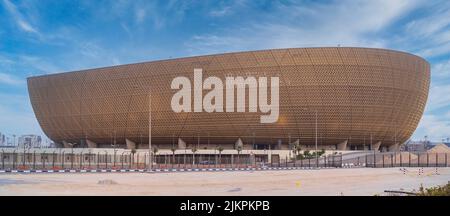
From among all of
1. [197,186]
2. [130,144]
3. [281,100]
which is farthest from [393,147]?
[197,186]

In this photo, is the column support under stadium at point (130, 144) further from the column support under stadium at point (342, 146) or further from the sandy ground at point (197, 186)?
the sandy ground at point (197, 186)

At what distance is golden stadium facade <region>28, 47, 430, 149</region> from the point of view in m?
105

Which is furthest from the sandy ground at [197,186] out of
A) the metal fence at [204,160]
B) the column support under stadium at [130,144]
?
the column support under stadium at [130,144]

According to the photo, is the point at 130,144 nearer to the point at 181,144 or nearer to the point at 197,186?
the point at 181,144

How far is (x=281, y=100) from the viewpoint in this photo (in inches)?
4163

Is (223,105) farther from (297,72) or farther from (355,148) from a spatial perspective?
(355,148)

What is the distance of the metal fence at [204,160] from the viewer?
70062 mm

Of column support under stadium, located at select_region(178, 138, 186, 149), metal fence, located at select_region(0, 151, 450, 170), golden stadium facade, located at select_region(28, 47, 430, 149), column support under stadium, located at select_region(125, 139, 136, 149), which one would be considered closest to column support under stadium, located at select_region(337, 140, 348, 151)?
golden stadium facade, located at select_region(28, 47, 430, 149)

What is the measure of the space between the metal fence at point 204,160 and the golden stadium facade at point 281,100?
6764 millimetres

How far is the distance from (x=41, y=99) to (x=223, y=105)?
53.5 metres

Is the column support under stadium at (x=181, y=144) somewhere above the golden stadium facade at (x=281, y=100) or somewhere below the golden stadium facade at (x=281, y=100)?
below

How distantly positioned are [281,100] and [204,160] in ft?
65.6

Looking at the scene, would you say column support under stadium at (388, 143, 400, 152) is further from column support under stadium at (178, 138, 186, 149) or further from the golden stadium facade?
column support under stadium at (178, 138, 186, 149)
